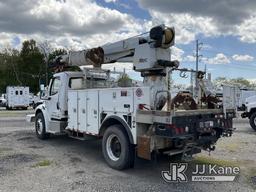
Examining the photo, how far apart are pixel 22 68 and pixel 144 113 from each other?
187 ft

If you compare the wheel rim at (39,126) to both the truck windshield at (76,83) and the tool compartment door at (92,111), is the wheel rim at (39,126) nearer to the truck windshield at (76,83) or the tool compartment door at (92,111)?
the truck windshield at (76,83)

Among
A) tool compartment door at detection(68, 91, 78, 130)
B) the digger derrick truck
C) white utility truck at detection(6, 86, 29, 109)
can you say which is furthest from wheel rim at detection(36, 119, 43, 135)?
white utility truck at detection(6, 86, 29, 109)

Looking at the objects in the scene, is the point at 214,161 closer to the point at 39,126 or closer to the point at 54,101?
the point at 54,101

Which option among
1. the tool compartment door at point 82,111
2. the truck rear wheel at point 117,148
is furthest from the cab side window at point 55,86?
the truck rear wheel at point 117,148

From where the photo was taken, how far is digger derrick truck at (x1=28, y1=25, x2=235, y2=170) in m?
6.85

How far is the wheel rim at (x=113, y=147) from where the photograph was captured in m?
7.96

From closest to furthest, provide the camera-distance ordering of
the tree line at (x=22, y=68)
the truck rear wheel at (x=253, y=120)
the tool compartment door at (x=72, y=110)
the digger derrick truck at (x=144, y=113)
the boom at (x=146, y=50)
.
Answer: the digger derrick truck at (x=144, y=113), the boom at (x=146, y=50), the tool compartment door at (x=72, y=110), the truck rear wheel at (x=253, y=120), the tree line at (x=22, y=68)

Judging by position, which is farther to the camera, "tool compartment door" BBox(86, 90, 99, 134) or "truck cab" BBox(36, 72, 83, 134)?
"truck cab" BBox(36, 72, 83, 134)

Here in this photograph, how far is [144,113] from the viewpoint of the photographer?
690 cm

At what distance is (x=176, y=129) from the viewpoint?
21.8ft

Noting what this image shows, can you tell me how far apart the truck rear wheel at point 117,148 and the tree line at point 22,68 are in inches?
2066

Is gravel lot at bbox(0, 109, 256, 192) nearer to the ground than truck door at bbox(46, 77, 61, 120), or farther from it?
nearer to the ground

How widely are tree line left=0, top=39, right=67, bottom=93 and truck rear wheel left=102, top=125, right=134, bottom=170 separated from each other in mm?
52468

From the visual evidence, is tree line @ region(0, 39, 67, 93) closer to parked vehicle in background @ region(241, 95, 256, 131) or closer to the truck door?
parked vehicle in background @ region(241, 95, 256, 131)
